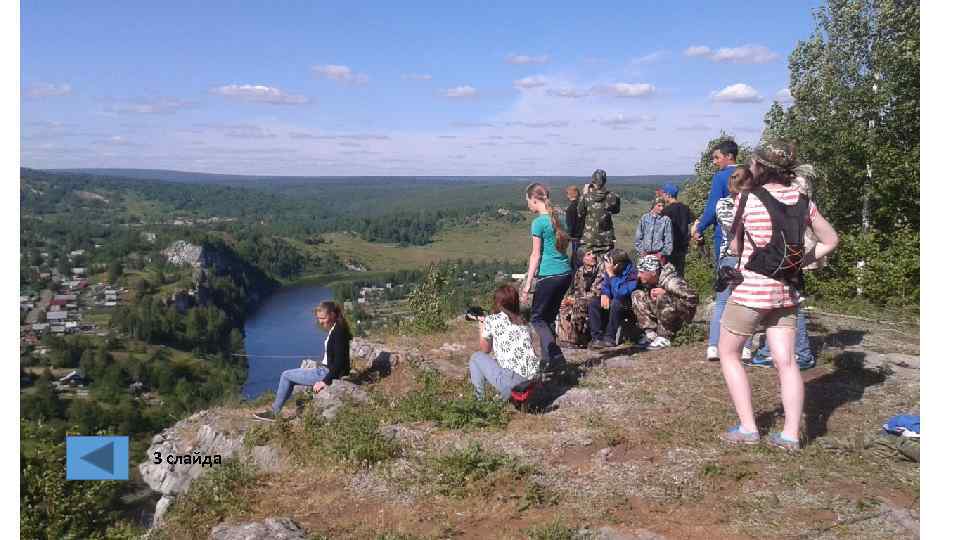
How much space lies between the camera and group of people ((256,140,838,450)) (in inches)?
182

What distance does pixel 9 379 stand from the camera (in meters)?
4.77

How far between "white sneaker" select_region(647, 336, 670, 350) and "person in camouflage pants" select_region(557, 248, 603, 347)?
2.72 ft

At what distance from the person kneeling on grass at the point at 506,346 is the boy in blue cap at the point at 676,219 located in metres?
2.94

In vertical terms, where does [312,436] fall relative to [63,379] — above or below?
above

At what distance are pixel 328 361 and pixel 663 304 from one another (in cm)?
409

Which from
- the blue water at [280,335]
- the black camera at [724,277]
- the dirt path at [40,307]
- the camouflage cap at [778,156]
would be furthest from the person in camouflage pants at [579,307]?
the dirt path at [40,307]

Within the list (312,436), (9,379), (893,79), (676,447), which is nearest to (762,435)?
(676,447)

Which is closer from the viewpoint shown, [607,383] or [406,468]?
[406,468]

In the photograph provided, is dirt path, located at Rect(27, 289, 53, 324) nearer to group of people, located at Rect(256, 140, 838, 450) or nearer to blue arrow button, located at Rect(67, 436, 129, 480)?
blue arrow button, located at Rect(67, 436, 129, 480)

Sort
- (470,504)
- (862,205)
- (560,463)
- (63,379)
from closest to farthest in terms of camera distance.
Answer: (470,504) < (560,463) < (862,205) < (63,379)

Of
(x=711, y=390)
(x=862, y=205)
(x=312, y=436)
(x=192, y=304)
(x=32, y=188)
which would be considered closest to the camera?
(x=312, y=436)

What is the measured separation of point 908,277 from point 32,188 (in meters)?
183

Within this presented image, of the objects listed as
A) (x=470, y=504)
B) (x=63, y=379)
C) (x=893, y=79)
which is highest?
(x=893, y=79)

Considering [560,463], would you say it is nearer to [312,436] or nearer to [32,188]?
[312,436]
